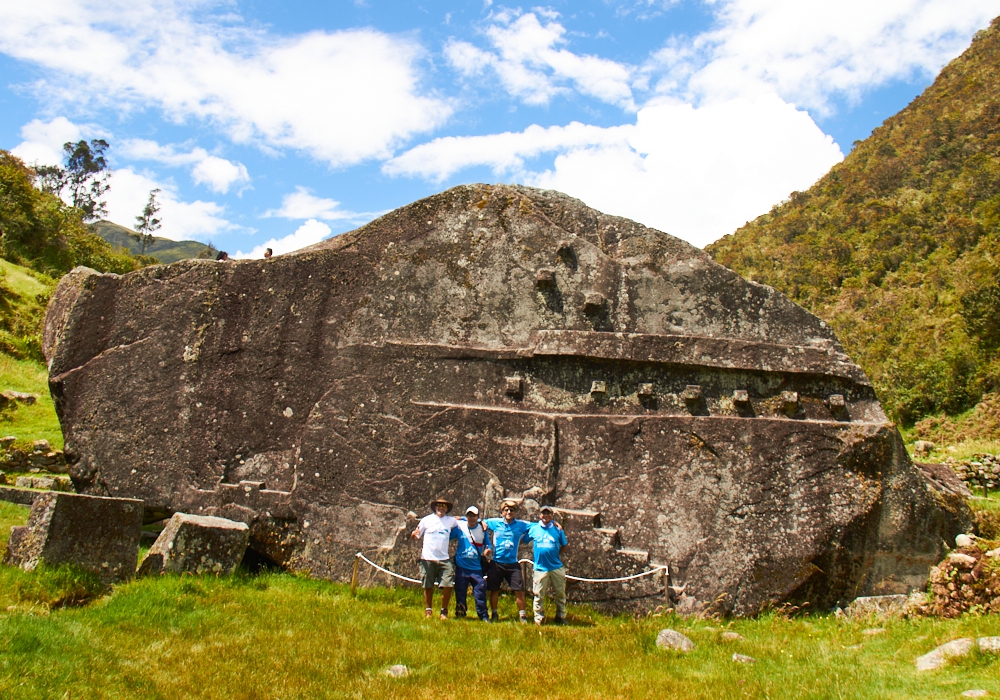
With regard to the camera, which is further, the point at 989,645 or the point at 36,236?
the point at 36,236

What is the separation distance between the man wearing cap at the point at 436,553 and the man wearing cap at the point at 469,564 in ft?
0.27

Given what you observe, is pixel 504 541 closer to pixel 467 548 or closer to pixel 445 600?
pixel 467 548

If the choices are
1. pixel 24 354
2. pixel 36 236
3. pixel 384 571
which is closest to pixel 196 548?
pixel 384 571

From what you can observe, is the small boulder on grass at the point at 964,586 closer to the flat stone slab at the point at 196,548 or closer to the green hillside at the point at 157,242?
the flat stone slab at the point at 196,548

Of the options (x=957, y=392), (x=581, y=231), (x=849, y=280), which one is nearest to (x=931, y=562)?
(x=581, y=231)

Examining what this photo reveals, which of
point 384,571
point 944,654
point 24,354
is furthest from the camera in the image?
point 24,354

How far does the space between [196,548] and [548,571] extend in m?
3.44

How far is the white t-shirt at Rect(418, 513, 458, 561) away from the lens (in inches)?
280

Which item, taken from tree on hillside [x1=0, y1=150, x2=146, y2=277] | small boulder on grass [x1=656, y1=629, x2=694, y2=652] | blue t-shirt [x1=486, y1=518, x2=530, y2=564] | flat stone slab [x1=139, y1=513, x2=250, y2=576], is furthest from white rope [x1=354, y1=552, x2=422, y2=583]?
tree on hillside [x1=0, y1=150, x2=146, y2=277]

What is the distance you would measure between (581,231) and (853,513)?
163 inches

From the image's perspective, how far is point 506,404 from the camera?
8.09 m

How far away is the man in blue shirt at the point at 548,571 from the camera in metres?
6.80

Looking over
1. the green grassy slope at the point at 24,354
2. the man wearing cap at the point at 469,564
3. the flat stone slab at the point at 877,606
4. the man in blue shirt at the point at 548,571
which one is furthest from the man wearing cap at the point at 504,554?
the green grassy slope at the point at 24,354

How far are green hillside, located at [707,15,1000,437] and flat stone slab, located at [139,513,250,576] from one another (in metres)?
20.3
